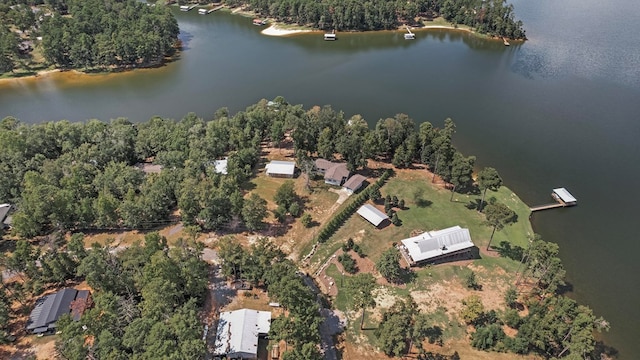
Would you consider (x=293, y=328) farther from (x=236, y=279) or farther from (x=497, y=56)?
(x=497, y=56)

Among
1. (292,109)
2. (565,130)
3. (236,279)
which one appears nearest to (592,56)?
(565,130)

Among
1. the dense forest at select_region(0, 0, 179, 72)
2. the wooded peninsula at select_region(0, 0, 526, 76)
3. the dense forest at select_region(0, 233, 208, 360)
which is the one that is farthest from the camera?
the wooded peninsula at select_region(0, 0, 526, 76)

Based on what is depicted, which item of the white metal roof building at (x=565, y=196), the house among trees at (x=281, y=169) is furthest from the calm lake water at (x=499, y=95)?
the house among trees at (x=281, y=169)

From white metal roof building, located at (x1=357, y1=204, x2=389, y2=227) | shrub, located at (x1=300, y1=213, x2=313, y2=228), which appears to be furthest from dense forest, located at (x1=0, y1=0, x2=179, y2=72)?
white metal roof building, located at (x1=357, y1=204, x2=389, y2=227)

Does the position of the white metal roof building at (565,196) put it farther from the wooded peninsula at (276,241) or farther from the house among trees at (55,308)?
the house among trees at (55,308)

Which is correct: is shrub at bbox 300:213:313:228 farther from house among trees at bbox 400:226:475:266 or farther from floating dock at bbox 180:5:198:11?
floating dock at bbox 180:5:198:11
